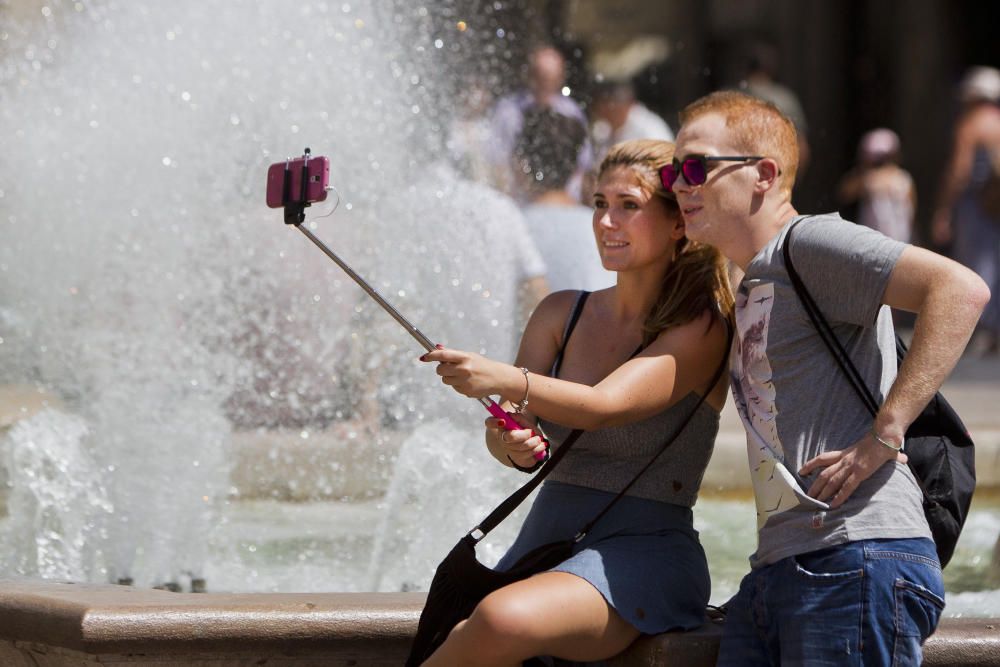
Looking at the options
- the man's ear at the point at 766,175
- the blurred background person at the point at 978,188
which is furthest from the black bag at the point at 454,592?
the blurred background person at the point at 978,188

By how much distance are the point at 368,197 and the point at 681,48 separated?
27.1 ft

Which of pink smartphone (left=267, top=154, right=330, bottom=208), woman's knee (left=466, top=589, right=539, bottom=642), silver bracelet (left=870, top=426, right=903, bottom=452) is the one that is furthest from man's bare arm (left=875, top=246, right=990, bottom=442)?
pink smartphone (left=267, top=154, right=330, bottom=208)

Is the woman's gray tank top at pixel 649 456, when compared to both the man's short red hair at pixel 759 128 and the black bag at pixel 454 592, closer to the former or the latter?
the black bag at pixel 454 592

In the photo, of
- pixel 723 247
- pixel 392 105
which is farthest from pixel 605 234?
pixel 392 105

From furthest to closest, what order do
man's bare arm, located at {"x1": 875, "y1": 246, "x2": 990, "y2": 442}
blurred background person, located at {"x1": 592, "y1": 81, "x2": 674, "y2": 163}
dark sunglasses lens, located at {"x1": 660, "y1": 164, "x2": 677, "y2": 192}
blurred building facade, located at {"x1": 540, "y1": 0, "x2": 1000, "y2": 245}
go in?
blurred building facade, located at {"x1": 540, "y1": 0, "x2": 1000, "y2": 245}
blurred background person, located at {"x1": 592, "y1": 81, "x2": 674, "y2": 163}
dark sunglasses lens, located at {"x1": 660, "y1": 164, "x2": 677, "y2": 192}
man's bare arm, located at {"x1": 875, "y1": 246, "x2": 990, "y2": 442}

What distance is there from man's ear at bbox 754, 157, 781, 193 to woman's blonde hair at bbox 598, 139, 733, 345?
0.26 m

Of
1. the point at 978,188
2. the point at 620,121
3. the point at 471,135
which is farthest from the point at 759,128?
the point at 978,188

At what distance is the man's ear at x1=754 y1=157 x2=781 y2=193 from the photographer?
8.52ft

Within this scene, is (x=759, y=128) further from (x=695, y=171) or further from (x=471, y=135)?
(x=471, y=135)

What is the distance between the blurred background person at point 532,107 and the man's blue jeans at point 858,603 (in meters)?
3.05

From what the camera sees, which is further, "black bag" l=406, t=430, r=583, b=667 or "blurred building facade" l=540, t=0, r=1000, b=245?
"blurred building facade" l=540, t=0, r=1000, b=245

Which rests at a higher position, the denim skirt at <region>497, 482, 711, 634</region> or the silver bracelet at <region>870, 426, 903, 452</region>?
the silver bracelet at <region>870, 426, 903, 452</region>

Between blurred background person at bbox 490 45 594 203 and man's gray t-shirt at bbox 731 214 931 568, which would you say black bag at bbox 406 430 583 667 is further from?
blurred background person at bbox 490 45 594 203

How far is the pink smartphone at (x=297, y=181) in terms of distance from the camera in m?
2.54
